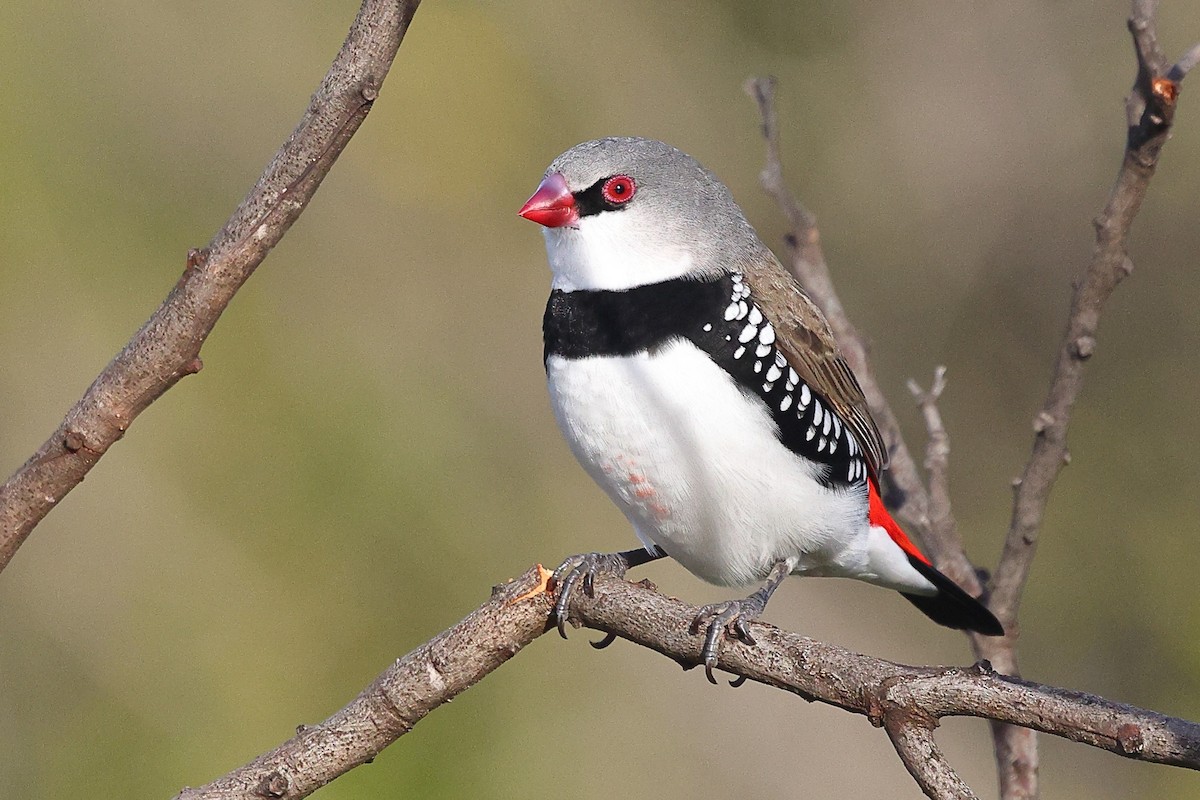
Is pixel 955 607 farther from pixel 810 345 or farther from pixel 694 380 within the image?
pixel 694 380

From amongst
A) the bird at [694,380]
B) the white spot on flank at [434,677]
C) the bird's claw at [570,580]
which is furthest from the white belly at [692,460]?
the white spot on flank at [434,677]

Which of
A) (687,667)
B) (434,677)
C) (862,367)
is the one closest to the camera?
(434,677)

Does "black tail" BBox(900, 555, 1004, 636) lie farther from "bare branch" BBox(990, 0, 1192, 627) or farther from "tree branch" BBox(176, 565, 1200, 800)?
"tree branch" BBox(176, 565, 1200, 800)

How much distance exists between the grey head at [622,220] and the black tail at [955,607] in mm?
1076

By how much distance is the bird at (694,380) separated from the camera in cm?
321

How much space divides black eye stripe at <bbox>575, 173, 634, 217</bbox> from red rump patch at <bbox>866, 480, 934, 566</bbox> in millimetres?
1107

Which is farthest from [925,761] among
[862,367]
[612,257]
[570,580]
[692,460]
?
[862,367]

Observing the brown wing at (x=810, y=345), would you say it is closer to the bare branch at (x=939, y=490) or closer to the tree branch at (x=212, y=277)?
the bare branch at (x=939, y=490)

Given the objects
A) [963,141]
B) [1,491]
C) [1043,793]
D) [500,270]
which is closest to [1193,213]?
[963,141]

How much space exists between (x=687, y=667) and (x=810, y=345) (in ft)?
3.91

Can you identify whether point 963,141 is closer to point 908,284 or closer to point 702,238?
point 908,284

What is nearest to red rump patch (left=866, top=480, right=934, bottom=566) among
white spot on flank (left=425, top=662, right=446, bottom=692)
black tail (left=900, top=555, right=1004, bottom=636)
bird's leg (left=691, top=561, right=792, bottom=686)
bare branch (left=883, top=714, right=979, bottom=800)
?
black tail (left=900, top=555, right=1004, bottom=636)

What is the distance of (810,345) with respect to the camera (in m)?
3.53

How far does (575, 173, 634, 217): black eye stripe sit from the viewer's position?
3376mm
